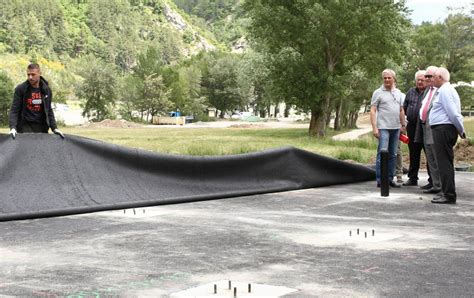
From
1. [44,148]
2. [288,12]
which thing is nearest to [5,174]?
[44,148]

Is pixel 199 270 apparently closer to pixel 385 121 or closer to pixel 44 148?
pixel 44 148

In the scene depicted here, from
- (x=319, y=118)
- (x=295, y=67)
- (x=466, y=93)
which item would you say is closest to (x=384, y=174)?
(x=295, y=67)

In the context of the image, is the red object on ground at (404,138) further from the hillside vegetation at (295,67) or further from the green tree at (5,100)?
the green tree at (5,100)

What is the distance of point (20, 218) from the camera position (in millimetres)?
6602

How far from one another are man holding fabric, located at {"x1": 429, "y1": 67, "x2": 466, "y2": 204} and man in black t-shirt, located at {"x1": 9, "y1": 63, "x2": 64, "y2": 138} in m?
4.35

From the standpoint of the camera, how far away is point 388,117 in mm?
9781

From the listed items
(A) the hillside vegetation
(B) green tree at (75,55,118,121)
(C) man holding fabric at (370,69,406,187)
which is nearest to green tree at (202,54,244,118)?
(A) the hillside vegetation

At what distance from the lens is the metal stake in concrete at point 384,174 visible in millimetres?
8820

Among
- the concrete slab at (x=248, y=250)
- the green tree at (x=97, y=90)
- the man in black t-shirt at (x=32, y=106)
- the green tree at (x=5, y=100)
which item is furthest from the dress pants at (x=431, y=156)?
the green tree at (x=97, y=90)

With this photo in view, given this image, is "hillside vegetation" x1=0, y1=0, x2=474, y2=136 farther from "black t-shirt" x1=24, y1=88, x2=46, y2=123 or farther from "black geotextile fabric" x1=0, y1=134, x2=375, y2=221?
"black t-shirt" x1=24, y1=88, x2=46, y2=123

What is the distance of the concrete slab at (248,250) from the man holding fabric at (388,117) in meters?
1.98

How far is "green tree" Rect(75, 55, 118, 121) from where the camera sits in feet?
261

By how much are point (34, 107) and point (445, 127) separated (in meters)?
4.77

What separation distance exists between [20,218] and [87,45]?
193m
